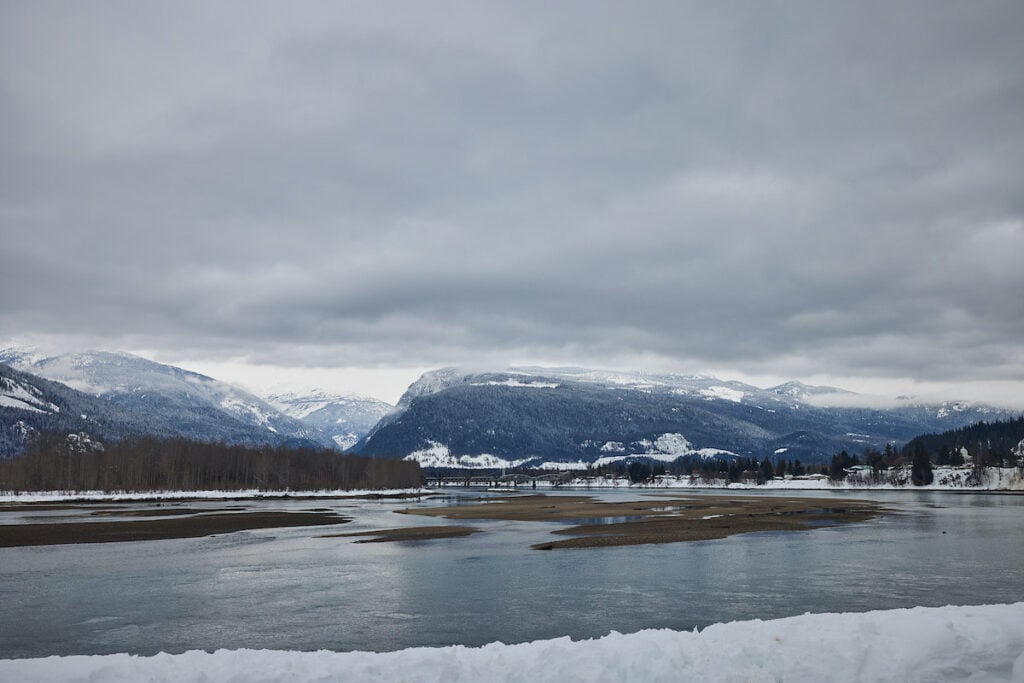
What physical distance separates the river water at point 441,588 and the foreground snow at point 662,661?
8209mm

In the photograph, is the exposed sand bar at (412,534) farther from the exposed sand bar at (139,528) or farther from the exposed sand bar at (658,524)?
the exposed sand bar at (139,528)

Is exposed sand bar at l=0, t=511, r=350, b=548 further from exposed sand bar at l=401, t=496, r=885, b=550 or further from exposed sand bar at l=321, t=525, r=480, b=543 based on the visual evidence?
exposed sand bar at l=401, t=496, r=885, b=550

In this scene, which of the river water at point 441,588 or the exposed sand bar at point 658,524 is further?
the exposed sand bar at point 658,524

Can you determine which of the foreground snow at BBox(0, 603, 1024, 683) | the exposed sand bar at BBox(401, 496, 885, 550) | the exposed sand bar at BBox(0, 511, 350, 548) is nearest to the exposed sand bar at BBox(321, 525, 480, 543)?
the exposed sand bar at BBox(401, 496, 885, 550)

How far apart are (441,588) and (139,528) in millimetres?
68780

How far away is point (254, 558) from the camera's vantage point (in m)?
60.9

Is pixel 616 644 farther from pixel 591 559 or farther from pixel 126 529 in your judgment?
pixel 126 529

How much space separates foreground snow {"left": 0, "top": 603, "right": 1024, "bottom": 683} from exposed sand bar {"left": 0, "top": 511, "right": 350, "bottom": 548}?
67.0m

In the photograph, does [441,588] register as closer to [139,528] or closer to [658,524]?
[658,524]

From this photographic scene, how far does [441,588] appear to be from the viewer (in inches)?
1745

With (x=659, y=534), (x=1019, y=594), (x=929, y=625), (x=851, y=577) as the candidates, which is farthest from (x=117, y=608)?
(x=659, y=534)

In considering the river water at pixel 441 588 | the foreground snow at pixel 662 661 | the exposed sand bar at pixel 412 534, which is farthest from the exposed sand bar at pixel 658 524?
the foreground snow at pixel 662 661

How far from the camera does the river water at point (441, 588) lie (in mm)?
32219

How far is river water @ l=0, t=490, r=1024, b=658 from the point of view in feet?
106
